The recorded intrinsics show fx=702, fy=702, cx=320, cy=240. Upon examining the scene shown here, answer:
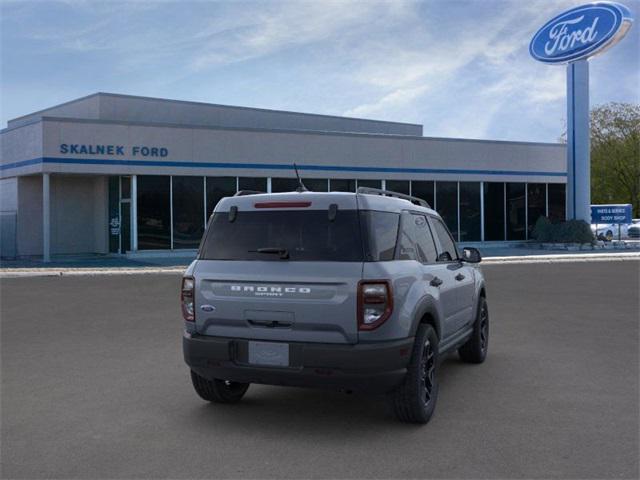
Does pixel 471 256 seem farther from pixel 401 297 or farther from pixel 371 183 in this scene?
pixel 371 183

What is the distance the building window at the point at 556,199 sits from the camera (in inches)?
1464

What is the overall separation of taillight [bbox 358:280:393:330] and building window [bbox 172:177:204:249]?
22.9m

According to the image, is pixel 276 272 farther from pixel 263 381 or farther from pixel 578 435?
pixel 578 435

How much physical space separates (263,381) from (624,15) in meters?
30.3

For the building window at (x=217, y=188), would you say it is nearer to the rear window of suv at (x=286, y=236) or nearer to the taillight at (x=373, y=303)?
the rear window of suv at (x=286, y=236)

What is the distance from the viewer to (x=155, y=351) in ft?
29.2

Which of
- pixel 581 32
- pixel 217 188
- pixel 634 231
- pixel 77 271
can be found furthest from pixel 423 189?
pixel 634 231

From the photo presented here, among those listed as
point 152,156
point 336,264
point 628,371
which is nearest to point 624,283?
point 628,371

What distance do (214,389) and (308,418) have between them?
90 centimetres

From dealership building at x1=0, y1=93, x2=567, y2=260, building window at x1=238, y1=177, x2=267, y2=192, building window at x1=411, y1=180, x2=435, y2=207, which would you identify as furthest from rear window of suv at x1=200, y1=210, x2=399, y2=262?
building window at x1=411, y1=180, x2=435, y2=207

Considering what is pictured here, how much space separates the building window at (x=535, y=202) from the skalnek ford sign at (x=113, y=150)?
19039 mm

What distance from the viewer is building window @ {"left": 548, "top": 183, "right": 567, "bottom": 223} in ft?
122

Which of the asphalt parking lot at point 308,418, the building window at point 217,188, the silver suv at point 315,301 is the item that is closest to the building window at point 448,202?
the building window at point 217,188

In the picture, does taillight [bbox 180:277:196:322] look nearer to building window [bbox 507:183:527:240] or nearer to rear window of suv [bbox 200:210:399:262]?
rear window of suv [bbox 200:210:399:262]
